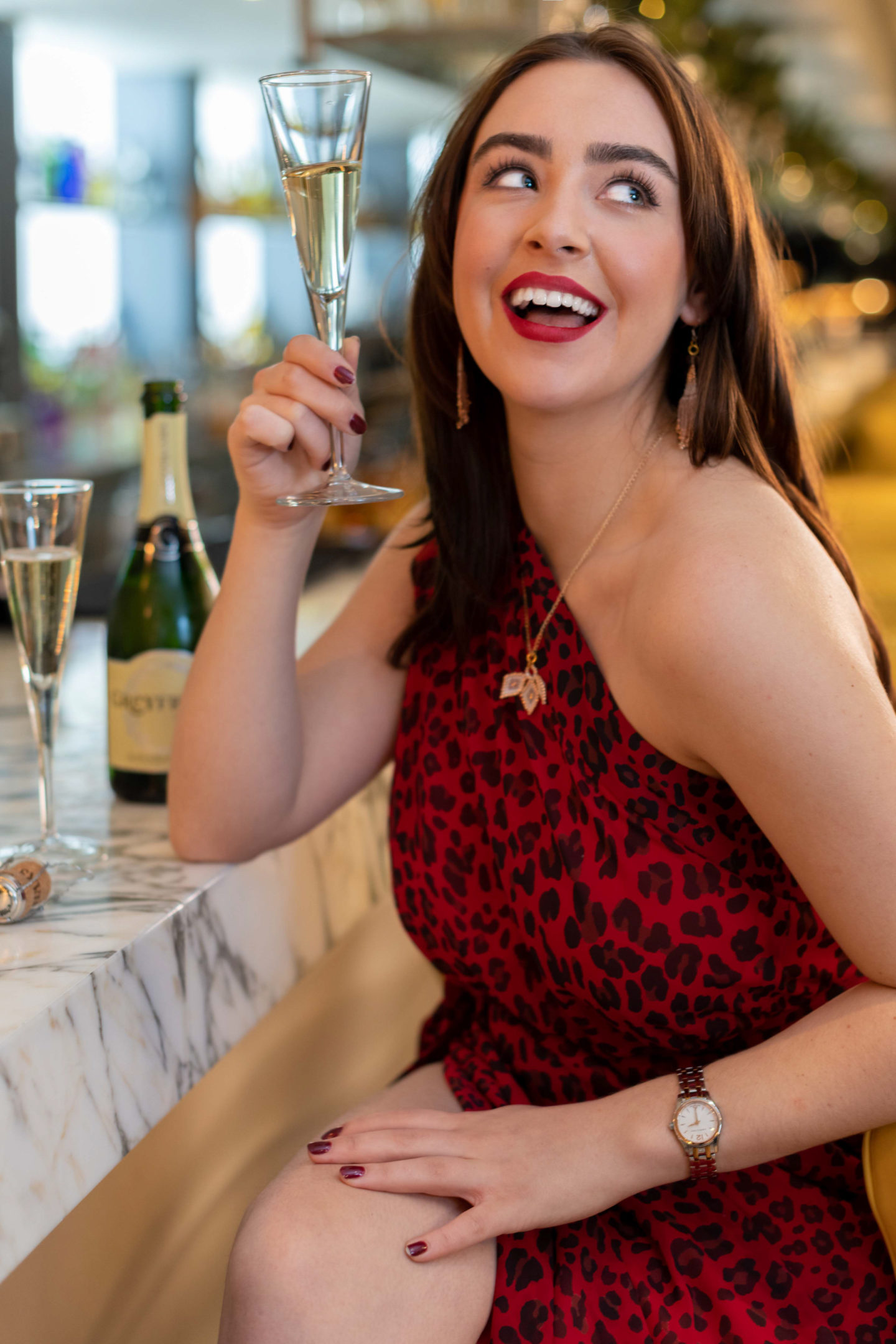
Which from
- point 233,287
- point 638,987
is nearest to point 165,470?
point 638,987

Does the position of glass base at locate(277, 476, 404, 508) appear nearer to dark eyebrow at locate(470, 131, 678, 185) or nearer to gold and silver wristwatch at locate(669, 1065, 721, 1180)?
dark eyebrow at locate(470, 131, 678, 185)

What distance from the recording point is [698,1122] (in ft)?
3.04

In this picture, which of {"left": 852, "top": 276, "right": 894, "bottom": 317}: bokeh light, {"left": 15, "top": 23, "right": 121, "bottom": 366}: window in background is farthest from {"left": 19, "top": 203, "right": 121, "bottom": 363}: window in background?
{"left": 852, "top": 276, "right": 894, "bottom": 317}: bokeh light

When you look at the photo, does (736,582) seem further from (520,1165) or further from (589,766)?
(520,1165)

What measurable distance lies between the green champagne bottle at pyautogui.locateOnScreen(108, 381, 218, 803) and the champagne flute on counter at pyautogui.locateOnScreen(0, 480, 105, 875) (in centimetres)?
12

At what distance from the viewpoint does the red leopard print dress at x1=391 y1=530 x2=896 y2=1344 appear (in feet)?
3.17

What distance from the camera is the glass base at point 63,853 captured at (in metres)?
1.05

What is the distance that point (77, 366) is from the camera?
14.5ft

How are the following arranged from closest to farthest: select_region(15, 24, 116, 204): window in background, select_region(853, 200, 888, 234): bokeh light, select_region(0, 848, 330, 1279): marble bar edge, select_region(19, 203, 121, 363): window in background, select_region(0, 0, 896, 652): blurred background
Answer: select_region(0, 848, 330, 1279): marble bar edge, select_region(0, 0, 896, 652): blurred background, select_region(15, 24, 116, 204): window in background, select_region(19, 203, 121, 363): window in background, select_region(853, 200, 888, 234): bokeh light

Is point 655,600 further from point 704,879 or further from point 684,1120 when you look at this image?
point 684,1120

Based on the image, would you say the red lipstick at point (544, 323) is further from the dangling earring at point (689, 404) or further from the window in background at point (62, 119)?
the window in background at point (62, 119)

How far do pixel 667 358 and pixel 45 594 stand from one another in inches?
21.8

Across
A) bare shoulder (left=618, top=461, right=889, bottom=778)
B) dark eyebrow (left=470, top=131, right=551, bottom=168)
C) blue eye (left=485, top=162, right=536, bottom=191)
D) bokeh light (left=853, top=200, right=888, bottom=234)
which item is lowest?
bare shoulder (left=618, top=461, right=889, bottom=778)

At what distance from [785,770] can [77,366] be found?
13.0 feet
